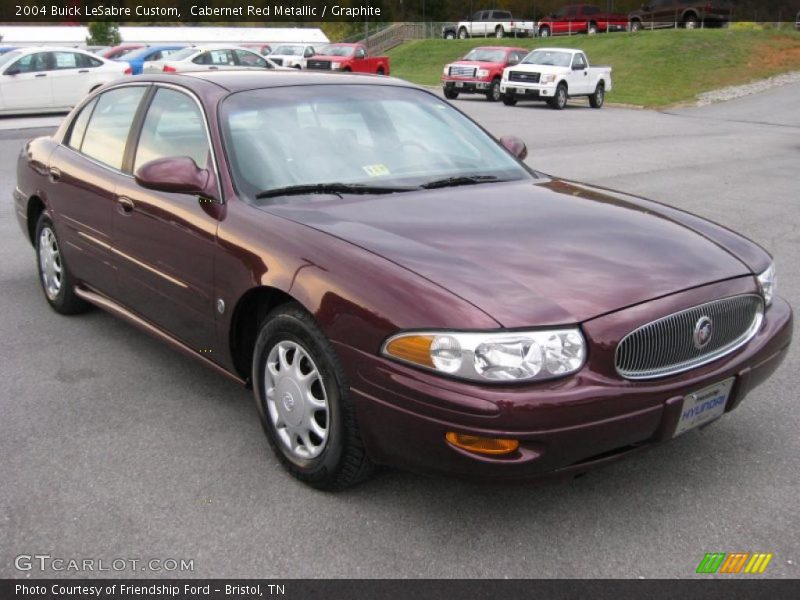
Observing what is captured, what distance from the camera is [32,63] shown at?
65.2 feet

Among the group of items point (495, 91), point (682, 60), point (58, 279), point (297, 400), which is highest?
point (297, 400)

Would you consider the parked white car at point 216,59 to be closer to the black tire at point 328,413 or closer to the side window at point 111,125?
the side window at point 111,125

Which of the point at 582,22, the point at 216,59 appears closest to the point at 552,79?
the point at 216,59

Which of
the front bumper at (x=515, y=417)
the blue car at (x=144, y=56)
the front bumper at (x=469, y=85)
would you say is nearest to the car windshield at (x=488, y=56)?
the front bumper at (x=469, y=85)

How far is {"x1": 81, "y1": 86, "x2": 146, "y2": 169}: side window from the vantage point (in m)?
4.84

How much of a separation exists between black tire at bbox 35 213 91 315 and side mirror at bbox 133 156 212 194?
1.77 meters

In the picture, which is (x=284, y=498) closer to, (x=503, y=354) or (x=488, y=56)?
(x=503, y=354)

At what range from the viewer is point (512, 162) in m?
4.73

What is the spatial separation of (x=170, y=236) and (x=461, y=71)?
24.9 m

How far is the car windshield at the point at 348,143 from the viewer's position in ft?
→ 13.2

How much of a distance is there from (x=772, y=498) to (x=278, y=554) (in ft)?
6.29

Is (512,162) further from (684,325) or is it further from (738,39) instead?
(738,39)
